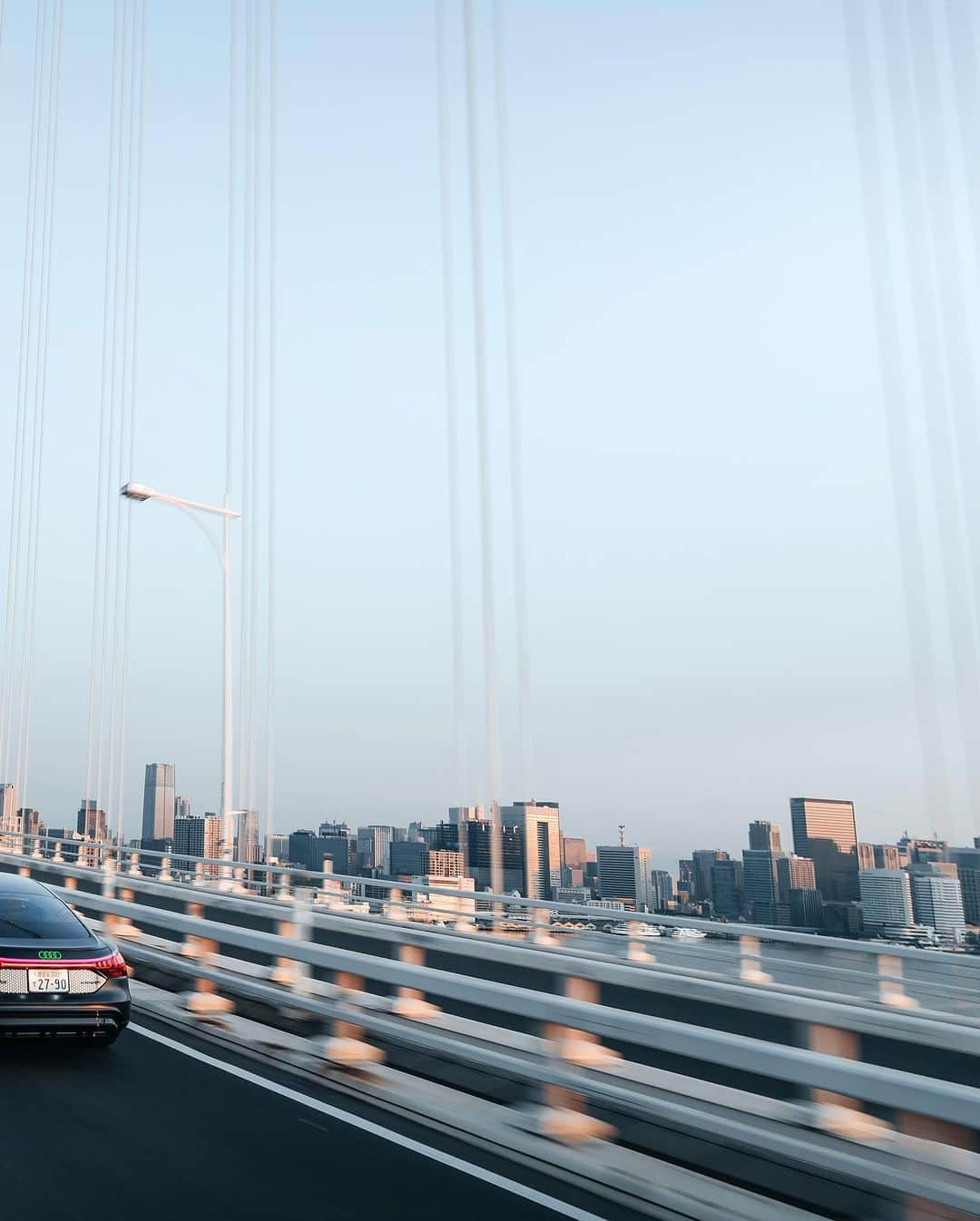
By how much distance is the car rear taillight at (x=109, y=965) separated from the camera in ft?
31.4

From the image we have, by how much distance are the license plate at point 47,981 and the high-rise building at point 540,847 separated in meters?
11.4

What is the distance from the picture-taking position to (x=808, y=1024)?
6.30 metres

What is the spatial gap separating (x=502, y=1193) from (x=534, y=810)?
1564 centimetres

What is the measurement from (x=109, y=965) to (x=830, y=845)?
23.7ft

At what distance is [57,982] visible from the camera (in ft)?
30.7

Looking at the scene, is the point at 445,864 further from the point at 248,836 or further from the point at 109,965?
the point at 109,965

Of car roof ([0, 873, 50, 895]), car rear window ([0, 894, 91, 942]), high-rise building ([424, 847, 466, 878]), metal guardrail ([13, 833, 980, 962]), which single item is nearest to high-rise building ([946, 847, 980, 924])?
metal guardrail ([13, 833, 980, 962])

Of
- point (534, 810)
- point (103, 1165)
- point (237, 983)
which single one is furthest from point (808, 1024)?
point (534, 810)

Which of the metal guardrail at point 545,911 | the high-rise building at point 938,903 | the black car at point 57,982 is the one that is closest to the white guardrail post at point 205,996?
the black car at point 57,982

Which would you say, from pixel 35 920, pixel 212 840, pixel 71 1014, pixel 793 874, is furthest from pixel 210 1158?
pixel 212 840

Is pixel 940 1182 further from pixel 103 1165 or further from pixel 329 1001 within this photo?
pixel 329 1001

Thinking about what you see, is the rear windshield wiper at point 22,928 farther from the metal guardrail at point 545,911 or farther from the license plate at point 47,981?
the metal guardrail at point 545,911

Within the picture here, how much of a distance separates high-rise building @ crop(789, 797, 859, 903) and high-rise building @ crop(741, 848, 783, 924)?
0.44 meters

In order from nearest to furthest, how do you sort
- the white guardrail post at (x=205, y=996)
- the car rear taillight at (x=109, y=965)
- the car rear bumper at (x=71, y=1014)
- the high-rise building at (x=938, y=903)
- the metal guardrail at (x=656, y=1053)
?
1. the metal guardrail at (x=656, y=1053)
2. the high-rise building at (x=938, y=903)
3. the car rear bumper at (x=71, y=1014)
4. the car rear taillight at (x=109, y=965)
5. the white guardrail post at (x=205, y=996)
